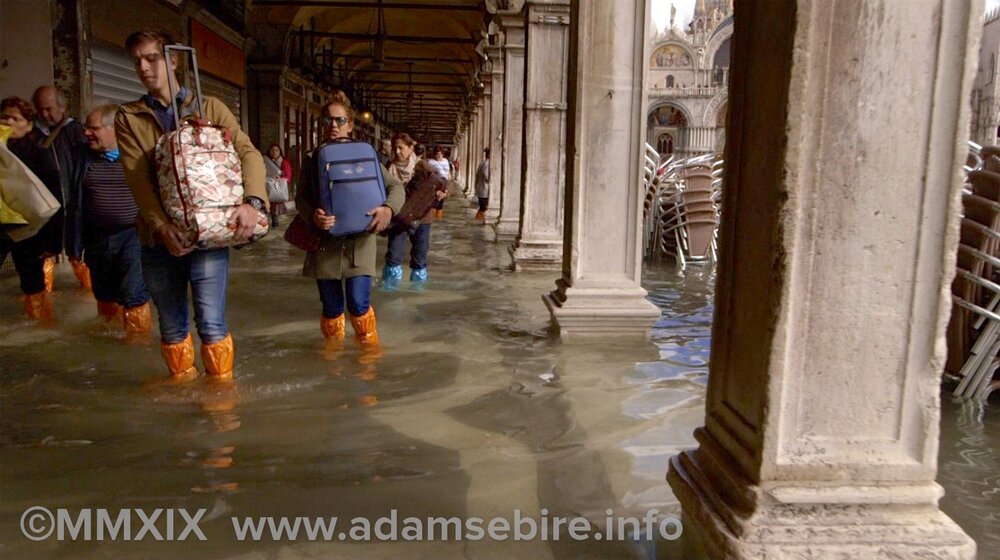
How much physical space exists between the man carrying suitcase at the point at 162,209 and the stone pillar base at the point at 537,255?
16.4 ft

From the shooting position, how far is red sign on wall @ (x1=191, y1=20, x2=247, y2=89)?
12.5 metres

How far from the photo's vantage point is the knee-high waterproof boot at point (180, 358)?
3955 mm

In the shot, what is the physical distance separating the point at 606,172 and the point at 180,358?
2.79m

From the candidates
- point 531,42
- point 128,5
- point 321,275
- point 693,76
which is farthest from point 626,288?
point 693,76

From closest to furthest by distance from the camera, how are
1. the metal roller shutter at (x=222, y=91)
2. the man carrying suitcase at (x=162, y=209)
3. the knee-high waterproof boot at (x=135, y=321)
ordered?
the man carrying suitcase at (x=162, y=209)
the knee-high waterproof boot at (x=135, y=321)
the metal roller shutter at (x=222, y=91)

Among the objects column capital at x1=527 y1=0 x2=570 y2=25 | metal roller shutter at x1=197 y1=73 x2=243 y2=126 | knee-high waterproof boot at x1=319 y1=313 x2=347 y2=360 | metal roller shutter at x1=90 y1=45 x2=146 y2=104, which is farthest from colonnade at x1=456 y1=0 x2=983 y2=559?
metal roller shutter at x1=197 y1=73 x2=243 y2=126

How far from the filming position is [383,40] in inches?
576

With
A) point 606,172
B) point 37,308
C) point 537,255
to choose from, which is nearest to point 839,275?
point 606,172

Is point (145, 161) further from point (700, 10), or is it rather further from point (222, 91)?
point (700, 10)

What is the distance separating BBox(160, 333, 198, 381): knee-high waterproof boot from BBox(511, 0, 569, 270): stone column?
4977mm

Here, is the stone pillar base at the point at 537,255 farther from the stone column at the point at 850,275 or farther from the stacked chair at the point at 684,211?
the stone column at the point at 850,275

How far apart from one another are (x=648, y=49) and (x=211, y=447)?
11.8 feet

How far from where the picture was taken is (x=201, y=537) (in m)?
2.39

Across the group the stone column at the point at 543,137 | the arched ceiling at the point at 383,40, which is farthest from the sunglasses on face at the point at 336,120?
the arched ceiling at the point at 383,40
